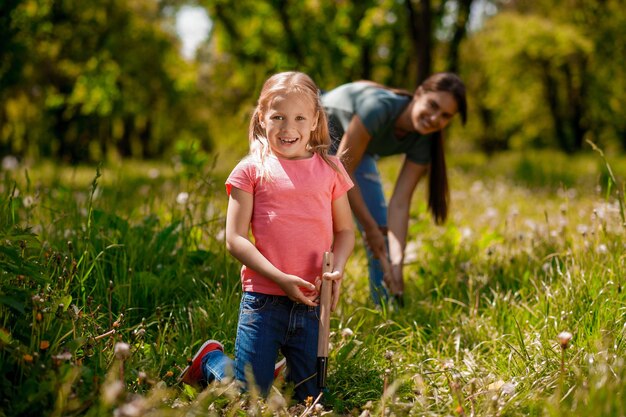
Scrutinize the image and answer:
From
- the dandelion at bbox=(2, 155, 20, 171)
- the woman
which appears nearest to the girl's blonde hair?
the woman

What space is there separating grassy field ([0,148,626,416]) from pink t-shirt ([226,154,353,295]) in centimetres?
40

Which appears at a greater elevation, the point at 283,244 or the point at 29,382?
the point at 283,244

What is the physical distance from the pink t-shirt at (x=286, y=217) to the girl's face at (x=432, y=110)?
138cm

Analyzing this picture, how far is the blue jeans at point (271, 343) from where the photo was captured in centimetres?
256

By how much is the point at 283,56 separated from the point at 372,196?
12.0 meters

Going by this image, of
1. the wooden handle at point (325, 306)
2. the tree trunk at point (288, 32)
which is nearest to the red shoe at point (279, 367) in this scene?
the wooden handle at point (325, 306)

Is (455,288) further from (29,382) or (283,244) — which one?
(29,382)

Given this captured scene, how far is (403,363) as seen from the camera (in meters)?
3.01

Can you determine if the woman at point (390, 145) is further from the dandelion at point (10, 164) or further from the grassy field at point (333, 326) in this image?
the dandelion at point (10, 164)

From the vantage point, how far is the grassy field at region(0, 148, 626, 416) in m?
2.08

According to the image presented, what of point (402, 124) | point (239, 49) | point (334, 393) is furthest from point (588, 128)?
point (334, 393)

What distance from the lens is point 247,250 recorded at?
97.8 inches

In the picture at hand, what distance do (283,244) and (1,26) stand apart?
13.8 ft

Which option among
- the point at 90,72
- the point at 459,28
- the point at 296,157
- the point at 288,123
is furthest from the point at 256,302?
the point at 90,72
